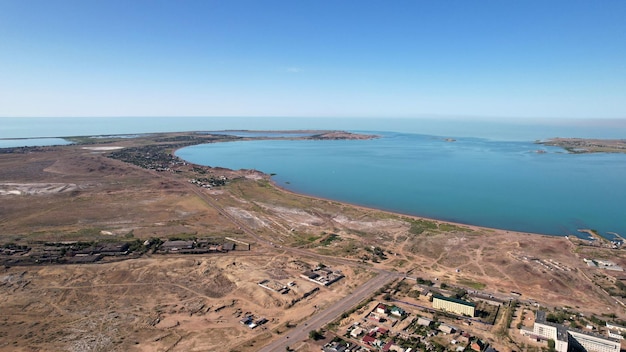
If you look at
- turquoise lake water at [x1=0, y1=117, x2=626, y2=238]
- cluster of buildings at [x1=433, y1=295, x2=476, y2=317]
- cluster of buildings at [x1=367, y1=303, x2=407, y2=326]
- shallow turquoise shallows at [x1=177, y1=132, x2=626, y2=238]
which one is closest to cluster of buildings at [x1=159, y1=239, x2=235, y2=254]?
cluster of buildings at [x1=367, y1=303, x2=407, y2=326]

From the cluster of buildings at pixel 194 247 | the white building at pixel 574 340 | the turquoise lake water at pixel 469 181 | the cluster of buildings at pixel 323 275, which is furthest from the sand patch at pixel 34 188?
the white building at pixel 574 340

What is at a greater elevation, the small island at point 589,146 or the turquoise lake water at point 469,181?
the small island at point 589,146

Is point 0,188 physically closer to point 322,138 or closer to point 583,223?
point 583,223

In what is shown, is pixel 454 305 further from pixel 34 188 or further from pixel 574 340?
pixel 34 188

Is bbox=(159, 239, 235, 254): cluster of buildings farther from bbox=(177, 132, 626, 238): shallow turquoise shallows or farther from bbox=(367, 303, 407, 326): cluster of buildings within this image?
bbox=(177, 132, 626, 238): shallow turquoise shallows

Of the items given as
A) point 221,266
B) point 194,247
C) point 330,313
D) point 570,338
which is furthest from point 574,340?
point 194,247

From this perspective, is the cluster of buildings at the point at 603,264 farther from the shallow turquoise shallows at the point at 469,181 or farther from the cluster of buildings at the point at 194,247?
the cluster of buildings at the point at 194,247

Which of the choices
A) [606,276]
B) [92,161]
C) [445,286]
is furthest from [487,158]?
[92,161]
